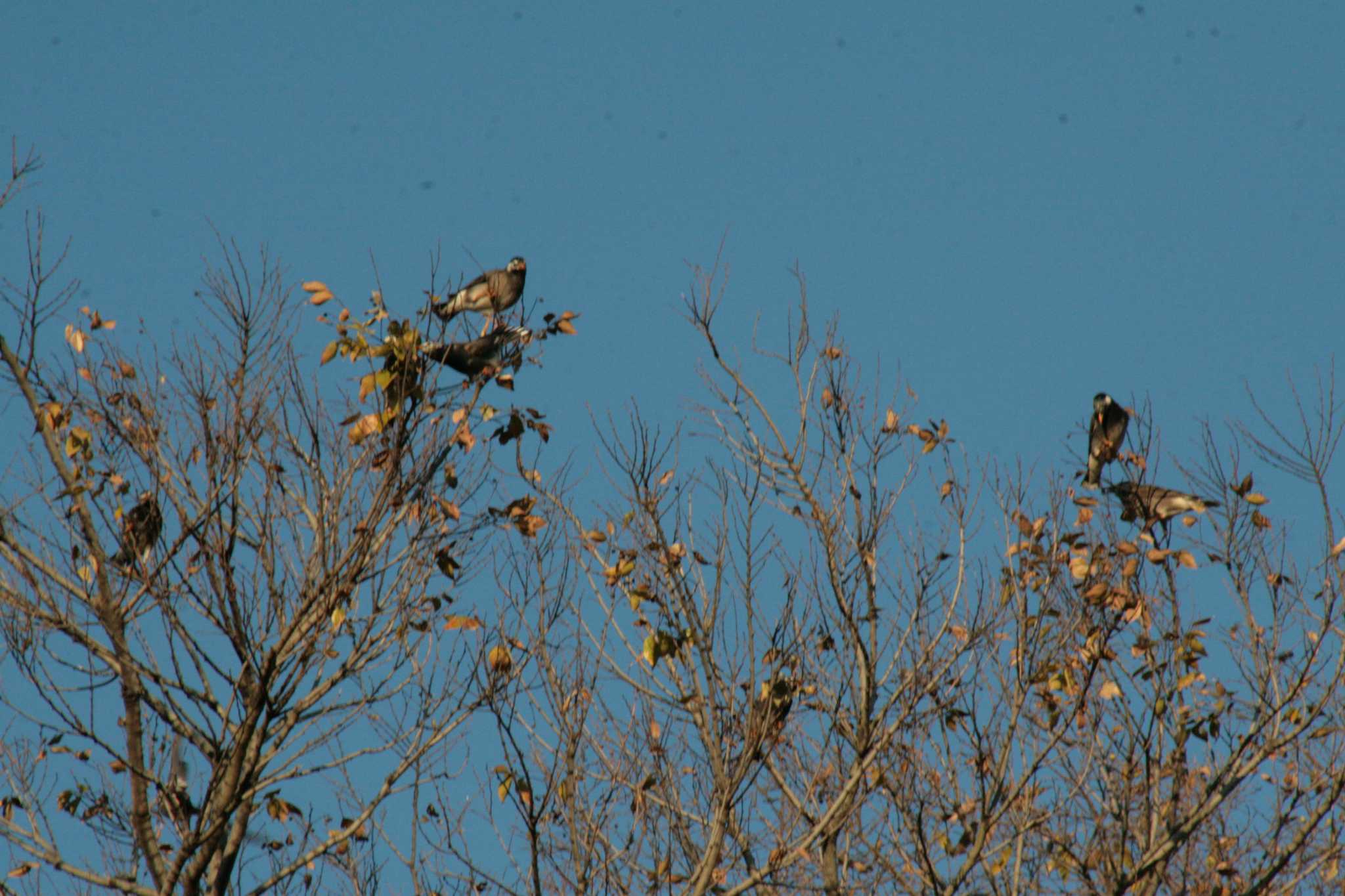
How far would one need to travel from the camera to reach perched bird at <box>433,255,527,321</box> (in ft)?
22.9

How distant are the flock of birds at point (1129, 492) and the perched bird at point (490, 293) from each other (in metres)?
3.55

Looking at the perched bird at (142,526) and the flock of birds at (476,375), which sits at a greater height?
the flock of birds at (476,375)

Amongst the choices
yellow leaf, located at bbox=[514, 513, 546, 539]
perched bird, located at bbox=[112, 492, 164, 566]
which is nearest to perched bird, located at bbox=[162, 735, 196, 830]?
perched bird, located at bbox=[112, 492, 164, 566]

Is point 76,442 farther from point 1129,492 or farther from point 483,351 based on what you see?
point 1129,492

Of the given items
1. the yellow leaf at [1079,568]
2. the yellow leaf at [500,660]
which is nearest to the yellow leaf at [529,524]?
the yellow leaf at [500,660]

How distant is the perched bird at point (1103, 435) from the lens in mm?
8680

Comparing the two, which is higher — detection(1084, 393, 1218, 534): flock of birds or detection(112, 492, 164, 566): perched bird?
detection(1084, 393, 1218, 534): flock of birds

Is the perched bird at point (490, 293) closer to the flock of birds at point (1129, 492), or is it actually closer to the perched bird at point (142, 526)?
the perched bird at point (142, 526)

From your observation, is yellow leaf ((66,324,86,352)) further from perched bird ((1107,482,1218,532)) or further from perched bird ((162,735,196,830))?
perched bird ((1107,482,1218,532))

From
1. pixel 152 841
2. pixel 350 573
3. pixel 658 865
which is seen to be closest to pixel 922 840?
pixel 658 865

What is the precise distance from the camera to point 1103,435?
8961mm

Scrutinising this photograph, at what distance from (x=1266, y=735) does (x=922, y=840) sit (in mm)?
2112

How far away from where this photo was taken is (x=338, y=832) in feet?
22.7

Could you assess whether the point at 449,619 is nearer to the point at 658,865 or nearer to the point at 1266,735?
the point at 658,865
